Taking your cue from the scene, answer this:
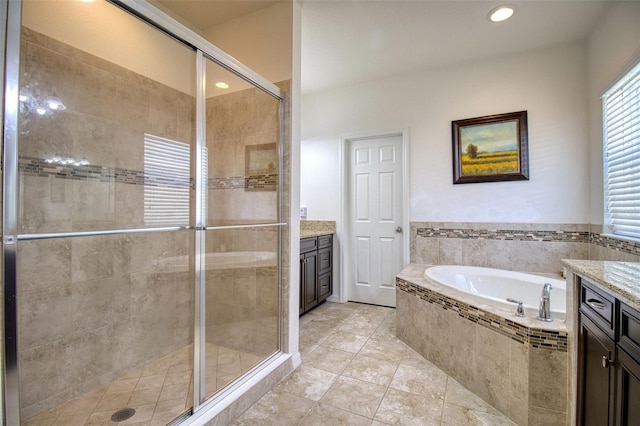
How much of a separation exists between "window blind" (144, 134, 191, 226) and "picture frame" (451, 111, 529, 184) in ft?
8.37

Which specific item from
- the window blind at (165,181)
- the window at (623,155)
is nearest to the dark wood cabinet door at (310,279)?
the window blind at (165,181)

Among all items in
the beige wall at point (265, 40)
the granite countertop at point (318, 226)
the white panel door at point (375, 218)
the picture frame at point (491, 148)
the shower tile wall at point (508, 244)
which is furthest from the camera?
the granite countertop at point (318, 226)

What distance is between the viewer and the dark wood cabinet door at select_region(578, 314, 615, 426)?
106 cm

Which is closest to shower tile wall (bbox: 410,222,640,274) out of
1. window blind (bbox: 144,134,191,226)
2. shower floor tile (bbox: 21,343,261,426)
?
shower floor tile (bbox: 21,343,261,426)

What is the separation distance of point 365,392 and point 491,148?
249 cm

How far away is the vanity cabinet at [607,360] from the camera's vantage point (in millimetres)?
927

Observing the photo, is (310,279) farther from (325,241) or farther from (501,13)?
(501,13)

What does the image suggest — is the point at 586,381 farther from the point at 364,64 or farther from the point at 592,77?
the point at 364,64

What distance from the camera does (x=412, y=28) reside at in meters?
2.52

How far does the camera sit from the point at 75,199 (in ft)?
5.56

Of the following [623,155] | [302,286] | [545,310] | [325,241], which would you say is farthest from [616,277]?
[325,241]

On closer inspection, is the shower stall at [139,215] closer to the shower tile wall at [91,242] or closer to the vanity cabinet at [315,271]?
the shower tile wall at [91,242]

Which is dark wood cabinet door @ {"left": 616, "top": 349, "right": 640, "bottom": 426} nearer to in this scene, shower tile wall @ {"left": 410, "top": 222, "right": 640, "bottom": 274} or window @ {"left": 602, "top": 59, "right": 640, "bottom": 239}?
window @ {"left": 602, "top": 59, "right": 640, "bottom": 239}

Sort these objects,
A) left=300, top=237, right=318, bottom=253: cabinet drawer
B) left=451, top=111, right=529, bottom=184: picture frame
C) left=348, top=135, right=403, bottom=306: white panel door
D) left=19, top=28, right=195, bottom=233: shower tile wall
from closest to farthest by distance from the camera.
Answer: left=19, top=28, right=195, bottom=233: shower tile wall, left=451, top=111, right=529, bottom=184: picture frame, left=300, top=237, right=318, bottom=253: cabinet drawer, left=348, top=135, right=403, bottom=306: white panel door
